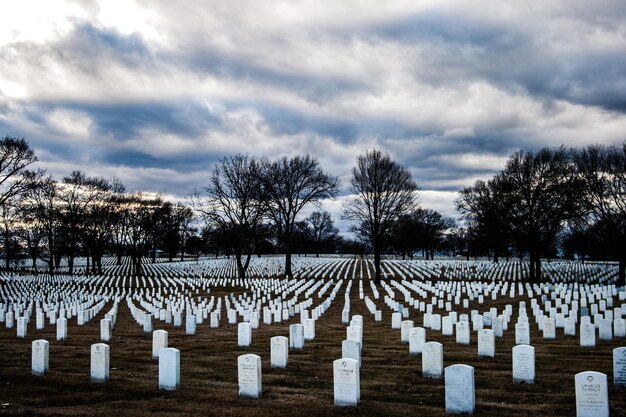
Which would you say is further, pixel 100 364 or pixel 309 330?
pixel 309 330

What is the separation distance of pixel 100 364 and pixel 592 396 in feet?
24.7

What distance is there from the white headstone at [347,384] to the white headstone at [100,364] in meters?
4.12

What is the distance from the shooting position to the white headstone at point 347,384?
7.08 meters

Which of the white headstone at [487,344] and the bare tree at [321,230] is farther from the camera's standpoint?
the bare tree at [321,230]

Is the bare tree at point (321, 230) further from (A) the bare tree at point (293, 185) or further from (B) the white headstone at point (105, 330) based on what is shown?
(B) the white headstone at point (105, 330)

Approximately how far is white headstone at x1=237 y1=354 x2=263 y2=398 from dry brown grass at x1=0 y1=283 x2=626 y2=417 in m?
0.19

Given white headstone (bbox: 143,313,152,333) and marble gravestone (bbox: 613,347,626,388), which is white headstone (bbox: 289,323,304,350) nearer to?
white headstone (bbox: 143,313,152,333)

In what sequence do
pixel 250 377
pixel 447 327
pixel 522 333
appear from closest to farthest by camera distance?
pixel 250 377
pixel 522 333
pixel 447 327

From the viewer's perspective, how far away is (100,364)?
8539mm

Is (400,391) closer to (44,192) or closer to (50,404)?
(50,404)

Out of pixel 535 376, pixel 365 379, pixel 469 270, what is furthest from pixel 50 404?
pixel 469 270

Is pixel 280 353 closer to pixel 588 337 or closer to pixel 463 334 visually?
pixel 463 334

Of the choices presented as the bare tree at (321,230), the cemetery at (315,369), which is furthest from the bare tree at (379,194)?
the bare tree at (321,230)

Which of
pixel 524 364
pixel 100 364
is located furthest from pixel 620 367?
pixel 100 364
